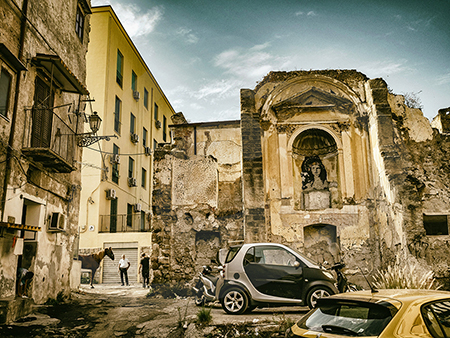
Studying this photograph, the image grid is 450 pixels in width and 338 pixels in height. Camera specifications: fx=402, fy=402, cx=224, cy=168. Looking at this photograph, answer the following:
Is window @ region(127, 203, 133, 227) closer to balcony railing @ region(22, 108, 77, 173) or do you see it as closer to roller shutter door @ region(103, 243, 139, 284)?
roller shutter door @ region(103, 243, 139, 284)

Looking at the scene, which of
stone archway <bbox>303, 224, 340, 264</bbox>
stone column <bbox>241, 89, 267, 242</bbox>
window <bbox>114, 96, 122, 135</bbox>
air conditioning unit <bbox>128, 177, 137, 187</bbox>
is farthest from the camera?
air conditioning unit <bbox>128, 177, 137, 187</bbox>

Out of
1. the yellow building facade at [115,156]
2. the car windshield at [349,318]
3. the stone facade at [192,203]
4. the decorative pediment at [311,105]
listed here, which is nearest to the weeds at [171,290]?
the stone facade at [192,203]

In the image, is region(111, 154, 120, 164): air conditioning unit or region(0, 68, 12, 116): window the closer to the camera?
region(0, 68, 12, 116): window

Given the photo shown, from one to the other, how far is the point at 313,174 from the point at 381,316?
1120cm

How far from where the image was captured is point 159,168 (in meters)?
15.2

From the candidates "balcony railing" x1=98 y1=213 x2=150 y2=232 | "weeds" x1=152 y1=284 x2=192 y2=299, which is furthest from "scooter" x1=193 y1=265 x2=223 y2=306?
"balcony railing" x1=98 y1=213 x2=150 y2=232

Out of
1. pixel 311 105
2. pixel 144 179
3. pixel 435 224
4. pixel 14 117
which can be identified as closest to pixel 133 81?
pixel 144 179

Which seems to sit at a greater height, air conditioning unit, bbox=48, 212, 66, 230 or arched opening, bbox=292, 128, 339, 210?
arched opening, bbox=292, 128, 339, 210

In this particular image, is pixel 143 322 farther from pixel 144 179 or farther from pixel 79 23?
pixel 144 179

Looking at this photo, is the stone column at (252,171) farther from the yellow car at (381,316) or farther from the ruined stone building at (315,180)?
the yellow car at (381,316)

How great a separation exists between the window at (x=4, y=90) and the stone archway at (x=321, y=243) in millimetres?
9670

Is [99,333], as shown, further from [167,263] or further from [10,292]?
[167,263]

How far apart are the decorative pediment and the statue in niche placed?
185 centimetres

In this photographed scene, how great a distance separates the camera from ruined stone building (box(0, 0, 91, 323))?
30.6 feet
